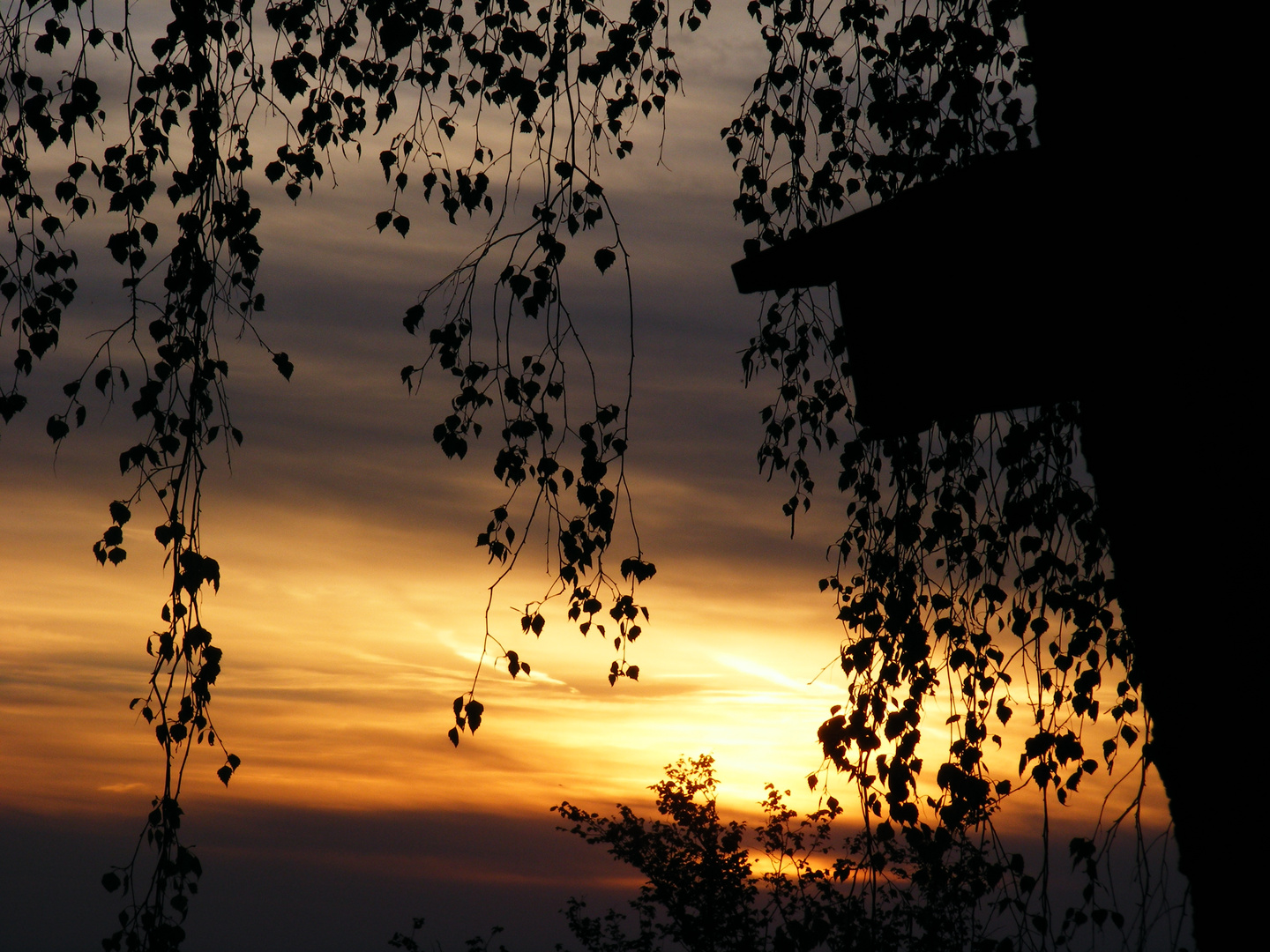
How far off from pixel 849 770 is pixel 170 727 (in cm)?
232

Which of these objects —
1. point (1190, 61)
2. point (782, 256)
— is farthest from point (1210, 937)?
point (782, 256)

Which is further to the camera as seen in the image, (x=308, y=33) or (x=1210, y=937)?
(x=308, y=33)

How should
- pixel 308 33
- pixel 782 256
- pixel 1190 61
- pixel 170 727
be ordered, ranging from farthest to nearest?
pixel 308 33 < pixel 170 727 < pixel 782 256 < pixel 1190 61

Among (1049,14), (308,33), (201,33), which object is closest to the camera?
(1049,14)

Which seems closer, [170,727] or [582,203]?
[170,727]

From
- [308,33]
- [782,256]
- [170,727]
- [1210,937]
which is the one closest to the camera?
[1210,937]

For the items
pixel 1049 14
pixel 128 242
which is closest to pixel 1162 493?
pixel 1049 14

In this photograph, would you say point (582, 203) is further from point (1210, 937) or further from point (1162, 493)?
point (1210, 937)

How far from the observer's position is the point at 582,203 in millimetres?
4035

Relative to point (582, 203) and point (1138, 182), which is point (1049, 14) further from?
point (582, 203)

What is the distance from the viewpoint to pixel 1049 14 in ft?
5.87

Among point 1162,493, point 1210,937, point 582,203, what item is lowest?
point 1210,937

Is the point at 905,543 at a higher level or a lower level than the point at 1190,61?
lower

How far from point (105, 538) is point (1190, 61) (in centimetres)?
315
